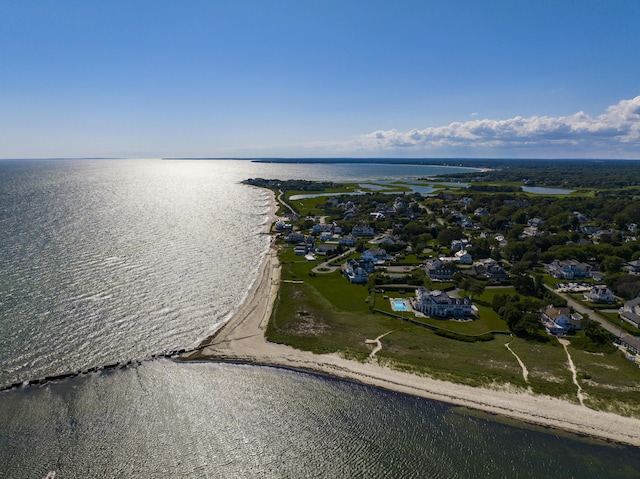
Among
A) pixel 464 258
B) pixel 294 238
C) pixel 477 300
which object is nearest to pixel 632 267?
pixel 464 258

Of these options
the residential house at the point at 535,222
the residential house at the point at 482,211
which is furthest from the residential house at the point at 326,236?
the residential house at the point at 535,222

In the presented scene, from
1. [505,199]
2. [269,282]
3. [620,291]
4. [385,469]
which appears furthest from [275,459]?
[505,199]

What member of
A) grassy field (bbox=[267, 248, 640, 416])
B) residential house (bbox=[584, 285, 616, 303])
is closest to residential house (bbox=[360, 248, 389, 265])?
grassy field (bbox=[267, 248, 640, 416])

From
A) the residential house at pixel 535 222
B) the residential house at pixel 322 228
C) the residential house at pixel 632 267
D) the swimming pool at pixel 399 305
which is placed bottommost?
the residential house at pixel 535 222

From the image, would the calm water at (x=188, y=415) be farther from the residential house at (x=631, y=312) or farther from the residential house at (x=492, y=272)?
the residential house at (x=492, y=272)

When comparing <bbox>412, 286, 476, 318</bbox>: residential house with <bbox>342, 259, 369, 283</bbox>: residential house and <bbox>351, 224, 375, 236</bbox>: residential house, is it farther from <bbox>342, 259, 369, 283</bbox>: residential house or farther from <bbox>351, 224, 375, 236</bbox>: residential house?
<bbox>351, 224, 375, 236</bbox>: residential house

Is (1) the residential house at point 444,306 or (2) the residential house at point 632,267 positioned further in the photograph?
(2) the residential house at point 632,267

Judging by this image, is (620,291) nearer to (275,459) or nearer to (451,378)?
(451,378)
